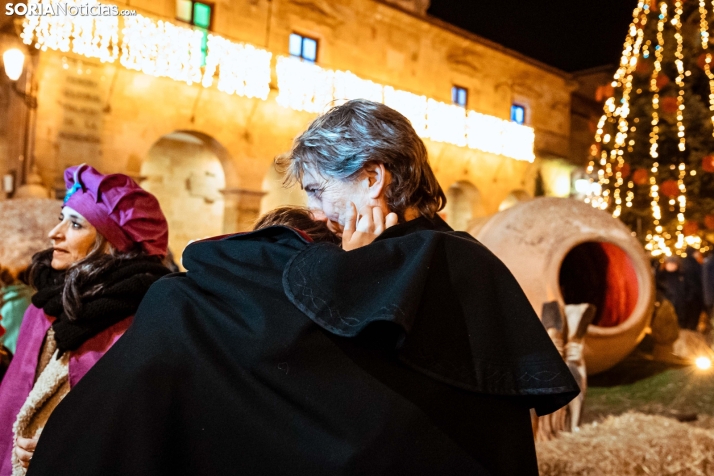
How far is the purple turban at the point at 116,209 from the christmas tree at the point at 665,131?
1126 centimetres

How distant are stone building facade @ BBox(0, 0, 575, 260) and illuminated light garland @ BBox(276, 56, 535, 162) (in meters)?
0.32

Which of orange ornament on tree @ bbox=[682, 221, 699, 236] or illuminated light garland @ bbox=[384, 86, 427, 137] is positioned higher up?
illuminated light garland @ bbox=[384, 86, 427, 137]

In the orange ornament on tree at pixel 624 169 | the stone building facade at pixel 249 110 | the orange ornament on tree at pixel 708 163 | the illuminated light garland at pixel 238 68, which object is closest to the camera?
the orange ornament on tree at pixel 708 163

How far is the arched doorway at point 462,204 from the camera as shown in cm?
1962

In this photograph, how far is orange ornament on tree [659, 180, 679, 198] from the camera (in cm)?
1162

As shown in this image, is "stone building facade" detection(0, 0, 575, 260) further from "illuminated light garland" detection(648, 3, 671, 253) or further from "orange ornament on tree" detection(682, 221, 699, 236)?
"orange ornament on tree" detection(682, 221, 699, 236)

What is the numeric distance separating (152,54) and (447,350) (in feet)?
39.0

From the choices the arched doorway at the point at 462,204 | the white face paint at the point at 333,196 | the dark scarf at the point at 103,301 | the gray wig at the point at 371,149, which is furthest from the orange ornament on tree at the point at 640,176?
the white face paint at the point at 333,196

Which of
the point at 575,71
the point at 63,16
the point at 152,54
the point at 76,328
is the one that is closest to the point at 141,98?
the point at 152,54

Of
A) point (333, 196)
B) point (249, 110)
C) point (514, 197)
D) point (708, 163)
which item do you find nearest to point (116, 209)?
point (333, 196)

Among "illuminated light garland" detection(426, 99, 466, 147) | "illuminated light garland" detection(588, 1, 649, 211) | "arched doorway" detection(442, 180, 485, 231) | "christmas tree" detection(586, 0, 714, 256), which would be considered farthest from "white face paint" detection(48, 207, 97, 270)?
"arched doorway" detection(442, 180, 485, 231)

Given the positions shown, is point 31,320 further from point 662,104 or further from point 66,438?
point 662,104

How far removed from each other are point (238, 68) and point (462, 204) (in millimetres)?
9626

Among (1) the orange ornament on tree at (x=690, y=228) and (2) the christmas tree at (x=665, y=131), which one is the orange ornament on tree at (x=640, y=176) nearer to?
(2) the christmas tree at (x=665, y=131)
